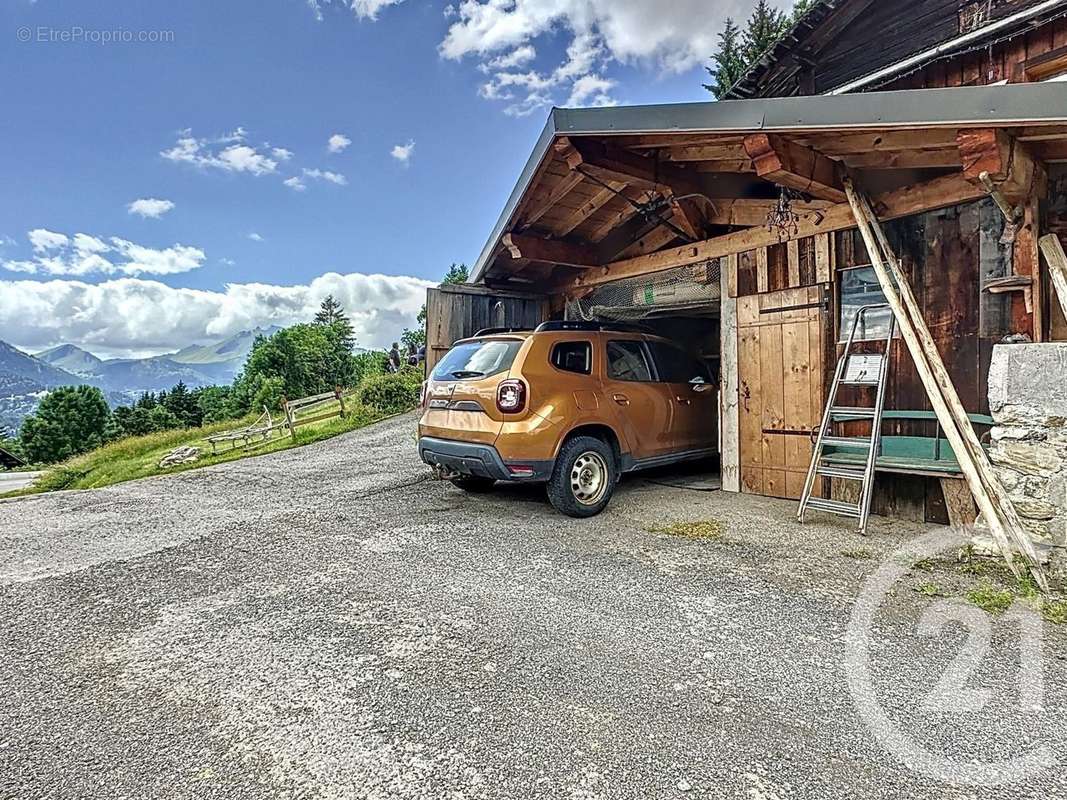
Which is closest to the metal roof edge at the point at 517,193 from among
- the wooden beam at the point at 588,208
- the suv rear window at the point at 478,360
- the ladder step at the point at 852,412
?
the wooden beam at the point at 588,208

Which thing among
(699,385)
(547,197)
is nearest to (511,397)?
(547,197)

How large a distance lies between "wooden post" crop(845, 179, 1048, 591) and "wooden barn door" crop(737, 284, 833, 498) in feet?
2.67

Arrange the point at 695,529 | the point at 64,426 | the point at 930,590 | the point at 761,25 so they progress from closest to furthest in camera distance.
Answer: the point at 930,590
the point at 695,529
the point at 761,25
the point at 64,426

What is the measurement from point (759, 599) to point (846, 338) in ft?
10.1

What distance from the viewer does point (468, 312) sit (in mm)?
7855

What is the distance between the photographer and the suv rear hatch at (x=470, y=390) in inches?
189

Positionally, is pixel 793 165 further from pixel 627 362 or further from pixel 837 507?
pixel 837 507

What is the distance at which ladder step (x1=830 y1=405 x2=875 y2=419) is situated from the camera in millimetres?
4711

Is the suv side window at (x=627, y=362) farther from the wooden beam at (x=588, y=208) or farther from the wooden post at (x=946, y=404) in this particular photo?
the wooden post at (x=946, y=404)

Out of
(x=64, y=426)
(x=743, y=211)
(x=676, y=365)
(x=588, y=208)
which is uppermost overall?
(x=588, y=208)

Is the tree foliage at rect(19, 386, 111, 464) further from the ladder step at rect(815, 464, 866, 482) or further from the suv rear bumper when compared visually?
the ladder step at rect(815, 464, 866, 482)

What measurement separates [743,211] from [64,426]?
4950cm

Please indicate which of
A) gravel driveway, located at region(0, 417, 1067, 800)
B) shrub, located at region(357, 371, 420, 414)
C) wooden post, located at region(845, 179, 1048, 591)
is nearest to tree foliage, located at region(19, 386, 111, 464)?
shrub, located at region(357, 371, 420, 414)

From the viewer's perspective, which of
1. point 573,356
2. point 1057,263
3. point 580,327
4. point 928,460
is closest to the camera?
point 1057,263
